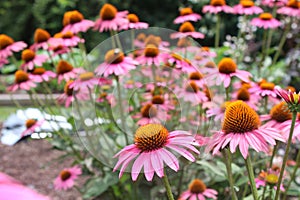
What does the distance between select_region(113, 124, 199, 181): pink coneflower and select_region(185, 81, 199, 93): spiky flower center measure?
53 cm

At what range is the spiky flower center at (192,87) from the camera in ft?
4.09

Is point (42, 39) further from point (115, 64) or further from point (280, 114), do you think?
point (280, 114)

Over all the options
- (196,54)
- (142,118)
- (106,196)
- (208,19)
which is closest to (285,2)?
(196,54)

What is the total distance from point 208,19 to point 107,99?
3043 millimetres

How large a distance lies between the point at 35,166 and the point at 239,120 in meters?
2.01

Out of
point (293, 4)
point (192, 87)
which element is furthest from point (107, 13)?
point (293, 4)

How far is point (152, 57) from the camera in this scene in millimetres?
1314

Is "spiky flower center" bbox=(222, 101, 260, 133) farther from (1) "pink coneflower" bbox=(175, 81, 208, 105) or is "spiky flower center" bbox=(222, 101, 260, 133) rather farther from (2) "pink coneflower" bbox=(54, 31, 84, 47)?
(2) "pink coneflower" bbox=(54, 31, 84, 47)

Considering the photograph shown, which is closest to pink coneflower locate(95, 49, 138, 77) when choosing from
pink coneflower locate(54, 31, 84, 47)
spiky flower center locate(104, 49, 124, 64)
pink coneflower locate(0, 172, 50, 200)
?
spiky flower center locate(104, 49, 124, 64)

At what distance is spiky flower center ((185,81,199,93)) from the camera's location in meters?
1.25

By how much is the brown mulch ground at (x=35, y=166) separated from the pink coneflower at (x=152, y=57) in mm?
1144

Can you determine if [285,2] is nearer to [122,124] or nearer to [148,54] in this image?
[148,54]

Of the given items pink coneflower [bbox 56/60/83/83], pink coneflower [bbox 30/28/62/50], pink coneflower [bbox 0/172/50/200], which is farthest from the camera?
pink coneflower [bbox 30/28/62/50]

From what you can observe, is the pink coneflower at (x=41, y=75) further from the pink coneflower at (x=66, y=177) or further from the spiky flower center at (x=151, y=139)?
the spiky flower center at (x=151, y=139)
